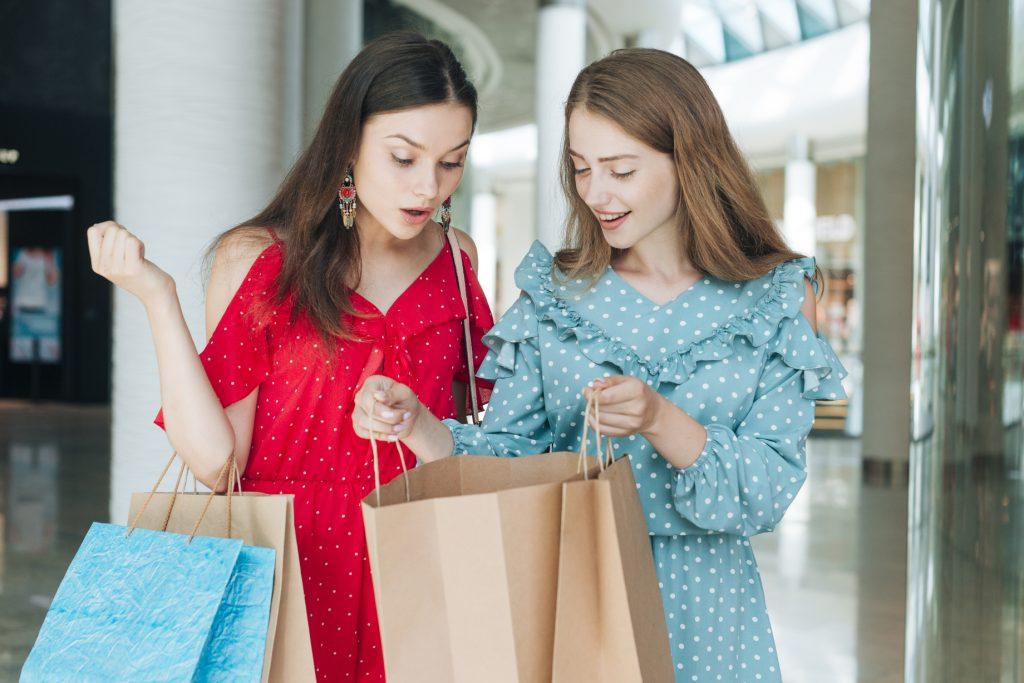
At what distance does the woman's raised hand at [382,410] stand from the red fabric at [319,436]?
32cm

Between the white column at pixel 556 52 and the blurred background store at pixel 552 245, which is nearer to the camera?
the blurred background store at pixel 552 245

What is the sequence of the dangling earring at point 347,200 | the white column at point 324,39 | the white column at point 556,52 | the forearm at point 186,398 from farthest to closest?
1. the white column at point 556,52
2. the white column at point 324,39
3. the dangling earring at point 347,200
4. the forearm at point 186,398

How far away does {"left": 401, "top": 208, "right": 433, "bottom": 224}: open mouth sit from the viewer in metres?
1.91

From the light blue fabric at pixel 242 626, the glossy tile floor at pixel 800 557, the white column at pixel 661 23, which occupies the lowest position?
the glossy tile floor at pixel 800 557

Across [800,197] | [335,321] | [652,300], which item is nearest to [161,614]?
[335,321]

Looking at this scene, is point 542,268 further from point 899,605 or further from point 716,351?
point 899,605

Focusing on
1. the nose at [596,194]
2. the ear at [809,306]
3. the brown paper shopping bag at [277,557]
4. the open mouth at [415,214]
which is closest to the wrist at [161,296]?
the brown paper shopping bag at [277,557]

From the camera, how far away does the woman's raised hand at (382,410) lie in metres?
1.60

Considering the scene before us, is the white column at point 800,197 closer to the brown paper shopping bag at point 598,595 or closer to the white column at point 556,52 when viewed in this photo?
the white column at point 556,52

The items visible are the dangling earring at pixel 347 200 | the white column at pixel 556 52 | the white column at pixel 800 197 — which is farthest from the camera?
the white column at pixel 800 197

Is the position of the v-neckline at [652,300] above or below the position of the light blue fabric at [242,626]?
above

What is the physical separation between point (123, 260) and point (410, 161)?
0.53m

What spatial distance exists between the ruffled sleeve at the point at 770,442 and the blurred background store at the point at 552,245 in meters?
0.67

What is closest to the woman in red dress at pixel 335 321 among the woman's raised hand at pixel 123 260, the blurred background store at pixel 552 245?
the woman's raised hand at pixel 123 260
